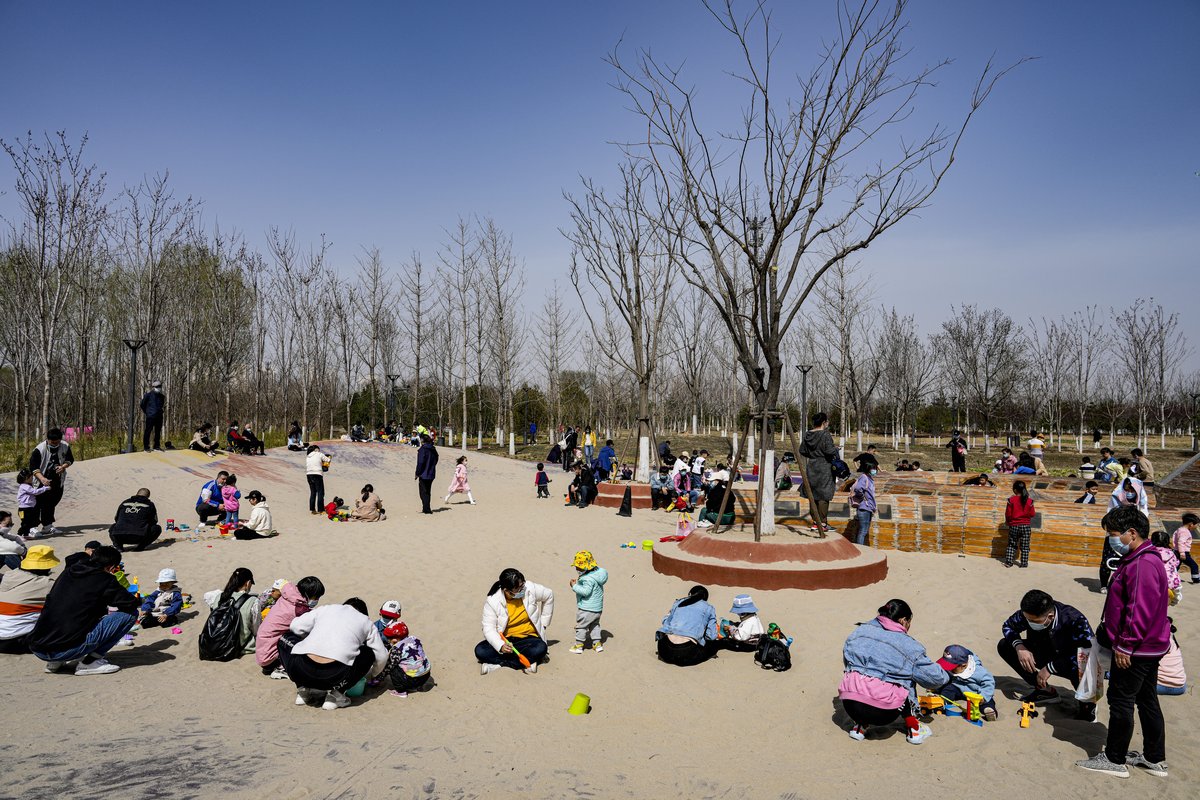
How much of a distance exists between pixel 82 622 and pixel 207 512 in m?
8.19

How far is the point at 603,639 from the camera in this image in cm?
765

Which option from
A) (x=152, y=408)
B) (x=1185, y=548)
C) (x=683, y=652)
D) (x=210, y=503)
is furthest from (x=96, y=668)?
(x=152, y=408)

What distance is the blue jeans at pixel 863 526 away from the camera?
12070 millimetres

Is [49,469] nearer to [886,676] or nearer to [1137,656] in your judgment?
[886,676]

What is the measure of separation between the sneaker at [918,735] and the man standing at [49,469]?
12518 mm

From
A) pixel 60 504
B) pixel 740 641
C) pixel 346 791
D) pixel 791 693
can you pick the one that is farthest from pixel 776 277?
pixel 60 504

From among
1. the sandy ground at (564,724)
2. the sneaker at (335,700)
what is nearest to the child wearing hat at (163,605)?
the sandy ground at (564,724)

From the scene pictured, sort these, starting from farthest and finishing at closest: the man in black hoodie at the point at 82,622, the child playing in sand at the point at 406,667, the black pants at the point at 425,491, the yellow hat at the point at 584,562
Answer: the black pants at the point at 425,491, the yellow hat at the point at 584,562, the man in black hoodie at the point at 82,622, the child playing in sand at the point at 406,667

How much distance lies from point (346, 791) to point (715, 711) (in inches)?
111

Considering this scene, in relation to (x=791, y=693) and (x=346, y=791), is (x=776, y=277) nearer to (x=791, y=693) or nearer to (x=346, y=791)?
(x=791, y=693)

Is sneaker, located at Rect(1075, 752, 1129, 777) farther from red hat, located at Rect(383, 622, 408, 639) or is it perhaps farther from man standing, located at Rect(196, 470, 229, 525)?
man standing, located at Rect(196, 470, 229, 525)

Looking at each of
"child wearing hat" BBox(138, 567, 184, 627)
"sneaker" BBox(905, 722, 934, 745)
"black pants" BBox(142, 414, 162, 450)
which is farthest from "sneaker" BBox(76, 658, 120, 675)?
"black pants" BBox(142, 414, 162, 450)

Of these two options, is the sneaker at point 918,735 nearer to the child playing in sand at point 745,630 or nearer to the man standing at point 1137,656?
the man standing at point 1137,656

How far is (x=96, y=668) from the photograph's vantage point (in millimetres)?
6523
